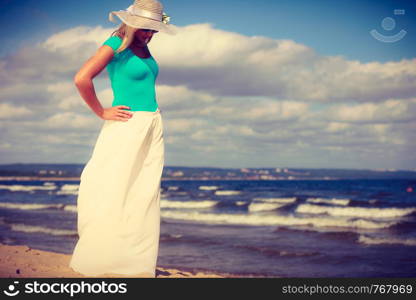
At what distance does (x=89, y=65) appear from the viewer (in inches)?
128

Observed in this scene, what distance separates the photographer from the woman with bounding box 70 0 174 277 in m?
3.46

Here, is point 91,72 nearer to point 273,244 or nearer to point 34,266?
point 34,266

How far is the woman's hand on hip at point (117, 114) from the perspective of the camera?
11.6ft

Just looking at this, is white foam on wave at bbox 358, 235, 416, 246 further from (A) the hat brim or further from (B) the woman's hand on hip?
(A) the hat brim

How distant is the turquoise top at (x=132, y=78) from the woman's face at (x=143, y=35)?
121mm

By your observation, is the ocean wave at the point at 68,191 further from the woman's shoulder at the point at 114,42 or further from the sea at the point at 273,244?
the woman's shoulder at the point at 114,42

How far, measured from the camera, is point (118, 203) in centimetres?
354

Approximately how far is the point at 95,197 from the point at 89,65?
3.48ft

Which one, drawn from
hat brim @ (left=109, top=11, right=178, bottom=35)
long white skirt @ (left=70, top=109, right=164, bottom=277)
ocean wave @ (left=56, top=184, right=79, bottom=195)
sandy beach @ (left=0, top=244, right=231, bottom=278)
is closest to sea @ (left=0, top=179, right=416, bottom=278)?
sandy beach @ (left=0, top=244, right=231, bottom=278)

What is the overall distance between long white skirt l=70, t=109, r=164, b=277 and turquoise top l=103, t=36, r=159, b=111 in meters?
0.10

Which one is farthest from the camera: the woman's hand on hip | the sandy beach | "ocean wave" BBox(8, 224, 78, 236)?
"ocean wave" BBox(8, 224, 78, 236)

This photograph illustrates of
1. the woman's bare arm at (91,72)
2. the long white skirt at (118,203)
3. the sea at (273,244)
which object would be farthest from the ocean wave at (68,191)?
the woman's bare arm at (91,72)

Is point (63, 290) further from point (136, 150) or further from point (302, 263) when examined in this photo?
point (302, 263)

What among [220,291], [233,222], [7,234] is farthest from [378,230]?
[220,291]
